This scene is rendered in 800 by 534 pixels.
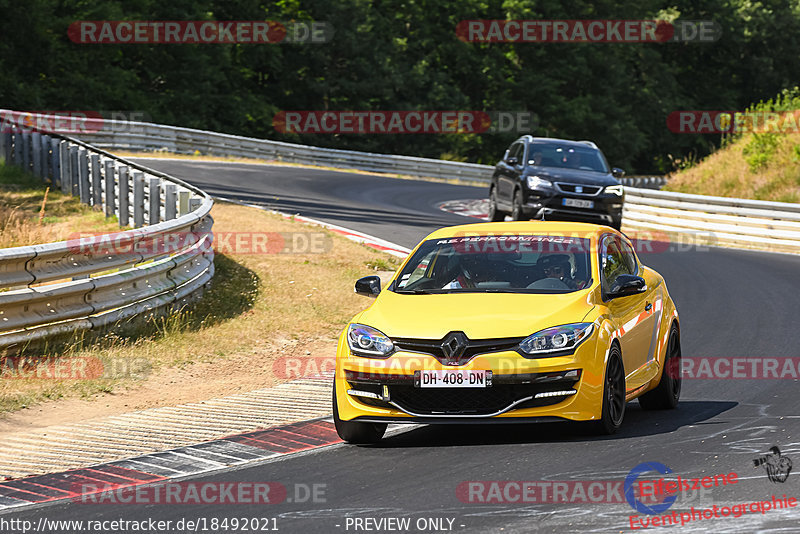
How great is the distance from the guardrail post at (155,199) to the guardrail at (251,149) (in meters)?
21.0

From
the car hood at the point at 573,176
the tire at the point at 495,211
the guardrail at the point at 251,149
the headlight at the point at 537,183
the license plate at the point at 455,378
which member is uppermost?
the license plate at the point at 455,378

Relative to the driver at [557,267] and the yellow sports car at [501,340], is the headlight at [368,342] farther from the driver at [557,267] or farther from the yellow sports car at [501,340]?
the driver at [557,267]

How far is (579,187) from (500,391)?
14.8 meters

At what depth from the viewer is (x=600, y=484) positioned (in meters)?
6.79

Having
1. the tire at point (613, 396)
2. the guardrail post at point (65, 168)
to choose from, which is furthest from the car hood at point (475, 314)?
the guardrail post at point (65, 168)

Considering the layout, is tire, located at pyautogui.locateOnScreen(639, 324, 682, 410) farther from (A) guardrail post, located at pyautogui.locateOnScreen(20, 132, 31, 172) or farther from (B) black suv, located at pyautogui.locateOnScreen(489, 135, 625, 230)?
(A) guardrail post, located at pyautogui.locateOnScreen(20, 132, 31, 172)

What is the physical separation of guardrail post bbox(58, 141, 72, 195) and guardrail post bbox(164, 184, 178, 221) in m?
5.70

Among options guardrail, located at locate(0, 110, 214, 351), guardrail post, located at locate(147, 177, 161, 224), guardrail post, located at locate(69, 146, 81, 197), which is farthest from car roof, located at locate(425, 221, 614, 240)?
guardrail post, located at locate(69, 146, 81, 197)

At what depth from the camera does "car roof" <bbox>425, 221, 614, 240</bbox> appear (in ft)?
31.4

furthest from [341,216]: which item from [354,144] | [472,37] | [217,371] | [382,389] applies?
[472,37]

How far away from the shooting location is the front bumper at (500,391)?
7863 mm

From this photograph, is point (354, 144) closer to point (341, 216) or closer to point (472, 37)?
point (472, 37)

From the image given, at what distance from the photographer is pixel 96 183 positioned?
2086 centimetres

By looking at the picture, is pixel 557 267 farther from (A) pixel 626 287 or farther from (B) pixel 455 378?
(B) pixel 455 378
